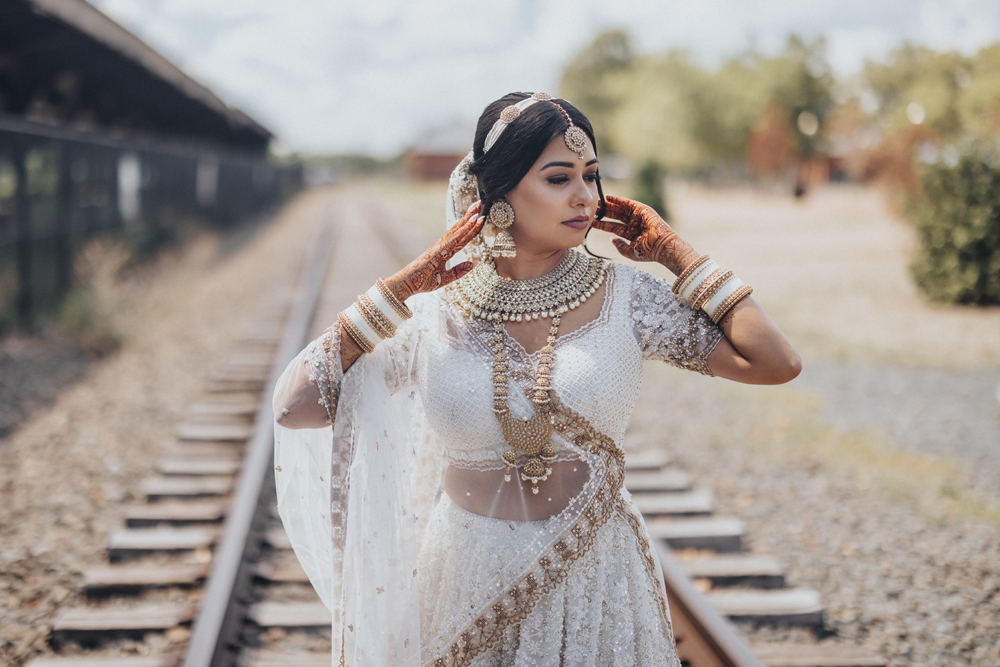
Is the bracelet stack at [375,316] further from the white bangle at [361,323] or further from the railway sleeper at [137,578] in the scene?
the railway sleeper at [137,578]

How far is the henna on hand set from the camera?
1862 mm

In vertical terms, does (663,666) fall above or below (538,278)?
below

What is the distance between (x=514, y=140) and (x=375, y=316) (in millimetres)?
559

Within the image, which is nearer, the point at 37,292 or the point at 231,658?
the point at 231,658

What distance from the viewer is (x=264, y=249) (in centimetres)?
1916

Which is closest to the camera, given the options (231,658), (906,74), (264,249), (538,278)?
(538,278)

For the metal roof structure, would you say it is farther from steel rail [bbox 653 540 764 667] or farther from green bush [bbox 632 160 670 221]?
green bush [bbox 632 160 670 221]

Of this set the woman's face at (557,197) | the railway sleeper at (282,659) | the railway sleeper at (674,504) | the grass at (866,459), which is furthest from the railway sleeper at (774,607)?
the woman's face at (557,197)

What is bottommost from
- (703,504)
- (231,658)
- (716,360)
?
(231,658)

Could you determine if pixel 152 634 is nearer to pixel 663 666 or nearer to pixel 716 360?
pixel 663 666

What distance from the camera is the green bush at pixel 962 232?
403 inches

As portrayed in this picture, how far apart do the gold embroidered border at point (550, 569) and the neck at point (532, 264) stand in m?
0.37

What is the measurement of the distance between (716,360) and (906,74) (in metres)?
76.3

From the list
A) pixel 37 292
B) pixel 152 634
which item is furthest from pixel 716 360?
pixel 37 292
